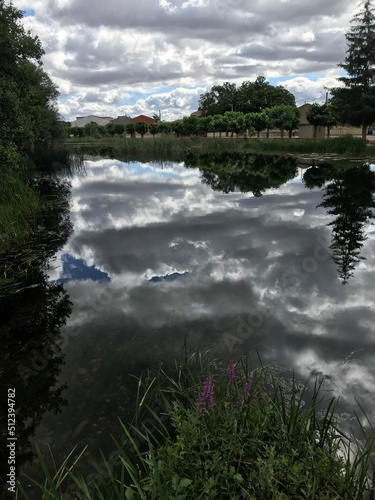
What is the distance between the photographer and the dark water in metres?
4.26

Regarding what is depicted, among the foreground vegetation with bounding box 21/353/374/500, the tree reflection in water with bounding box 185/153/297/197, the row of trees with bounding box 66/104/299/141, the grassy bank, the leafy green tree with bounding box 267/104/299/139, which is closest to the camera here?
the foreground vegetation with bounding box 21/353/374/500

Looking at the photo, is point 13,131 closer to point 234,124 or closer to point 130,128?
point 234,124

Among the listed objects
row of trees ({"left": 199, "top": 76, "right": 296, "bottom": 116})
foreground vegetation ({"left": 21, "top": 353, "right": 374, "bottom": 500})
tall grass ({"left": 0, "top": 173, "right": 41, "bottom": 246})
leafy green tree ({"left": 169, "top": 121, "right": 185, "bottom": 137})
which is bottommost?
foreground vegetation ({"left": 21, "top": 353, "right": 374, "bottom": 500})

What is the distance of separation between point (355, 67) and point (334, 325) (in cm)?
3908

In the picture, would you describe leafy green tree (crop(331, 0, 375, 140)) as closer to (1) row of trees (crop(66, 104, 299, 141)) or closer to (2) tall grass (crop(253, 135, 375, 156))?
(2) tall grass (crop(253, 135, 375, 156))

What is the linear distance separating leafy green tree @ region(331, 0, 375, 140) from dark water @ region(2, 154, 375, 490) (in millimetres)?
26649

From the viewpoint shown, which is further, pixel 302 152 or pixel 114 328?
pixel 302 152

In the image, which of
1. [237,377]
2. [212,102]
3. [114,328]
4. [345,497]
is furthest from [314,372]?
[212,102]

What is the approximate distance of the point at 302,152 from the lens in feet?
122

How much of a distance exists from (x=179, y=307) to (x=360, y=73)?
129 ft

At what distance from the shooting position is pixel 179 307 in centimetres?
645

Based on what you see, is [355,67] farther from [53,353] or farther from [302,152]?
[53,353]

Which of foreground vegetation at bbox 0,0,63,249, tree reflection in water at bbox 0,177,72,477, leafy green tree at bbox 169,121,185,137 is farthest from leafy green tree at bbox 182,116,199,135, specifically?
tree reflection in water at bbox 0,177,72,477

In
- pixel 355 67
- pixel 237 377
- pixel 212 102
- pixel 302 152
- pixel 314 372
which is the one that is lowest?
pixel 314 372
